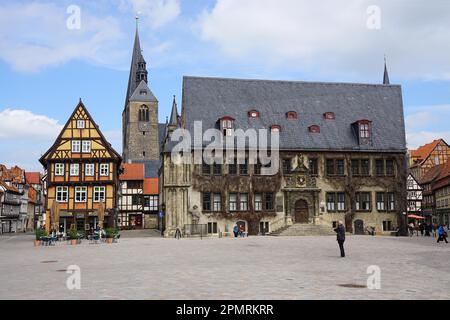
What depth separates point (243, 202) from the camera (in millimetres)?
49375

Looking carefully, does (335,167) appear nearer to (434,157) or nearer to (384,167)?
(384,167)

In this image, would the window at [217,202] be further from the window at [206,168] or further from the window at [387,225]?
the window at [387,225]

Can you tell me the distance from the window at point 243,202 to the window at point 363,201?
11.2m

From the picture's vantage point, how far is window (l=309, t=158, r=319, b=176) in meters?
50.8

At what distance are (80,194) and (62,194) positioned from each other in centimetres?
174

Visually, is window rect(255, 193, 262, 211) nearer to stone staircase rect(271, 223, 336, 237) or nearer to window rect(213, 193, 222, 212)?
stone staircase rect(271, 223, 336, 237)

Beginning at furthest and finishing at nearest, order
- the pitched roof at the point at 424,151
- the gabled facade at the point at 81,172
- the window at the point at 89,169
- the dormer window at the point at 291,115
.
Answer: the pitched roof at the point at 424,151 < the dormer window at the point at 291,115 < the window at the point at 89,169 < the gabled facade at the point at 81,172

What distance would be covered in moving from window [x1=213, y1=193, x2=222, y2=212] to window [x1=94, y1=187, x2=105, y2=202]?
11583mm

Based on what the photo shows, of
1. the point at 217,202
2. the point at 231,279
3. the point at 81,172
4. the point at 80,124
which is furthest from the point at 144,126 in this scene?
the point at 231,279

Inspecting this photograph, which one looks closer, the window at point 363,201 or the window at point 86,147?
the window at point 363,201

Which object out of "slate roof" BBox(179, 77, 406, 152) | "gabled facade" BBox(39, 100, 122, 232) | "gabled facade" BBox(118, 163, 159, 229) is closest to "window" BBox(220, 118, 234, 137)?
"slate roof" BBox(179, 77, 406, 152)

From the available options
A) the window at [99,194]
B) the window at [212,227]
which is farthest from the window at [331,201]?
the window at [99,194]

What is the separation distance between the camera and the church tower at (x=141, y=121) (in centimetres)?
11169
